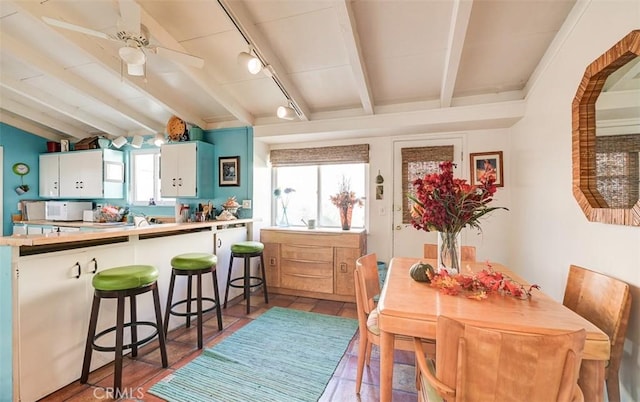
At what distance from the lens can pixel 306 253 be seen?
11.7 feet

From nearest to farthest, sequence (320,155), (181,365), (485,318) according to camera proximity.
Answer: (485,318) → (181,365) → (320,155)

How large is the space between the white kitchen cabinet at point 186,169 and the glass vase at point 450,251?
10.7 ft

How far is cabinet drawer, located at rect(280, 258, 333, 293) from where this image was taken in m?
3.47

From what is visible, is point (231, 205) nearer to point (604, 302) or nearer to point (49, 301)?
point (49, 301)

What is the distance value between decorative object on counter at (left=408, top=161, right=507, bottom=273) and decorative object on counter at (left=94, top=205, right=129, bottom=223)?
4.81 meters

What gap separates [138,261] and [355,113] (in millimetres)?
2802

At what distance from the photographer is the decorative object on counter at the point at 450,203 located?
1.58 meters

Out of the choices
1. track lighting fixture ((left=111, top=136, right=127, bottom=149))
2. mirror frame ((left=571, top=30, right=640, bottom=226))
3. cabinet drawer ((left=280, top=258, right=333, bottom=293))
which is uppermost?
track lighting fixture ((left=111, top=136, right=127, bottom=149))

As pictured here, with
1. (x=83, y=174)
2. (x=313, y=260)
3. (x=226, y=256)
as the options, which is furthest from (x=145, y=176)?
(x=313, y=260)

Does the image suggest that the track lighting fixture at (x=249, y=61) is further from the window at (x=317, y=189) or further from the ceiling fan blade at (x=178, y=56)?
the window at (x=317, y=189)

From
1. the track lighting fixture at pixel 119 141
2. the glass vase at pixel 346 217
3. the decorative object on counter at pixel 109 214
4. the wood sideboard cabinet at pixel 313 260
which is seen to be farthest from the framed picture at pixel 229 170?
the decorative object on counter at pixel 109 214

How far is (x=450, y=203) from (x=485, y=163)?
79.4 inches

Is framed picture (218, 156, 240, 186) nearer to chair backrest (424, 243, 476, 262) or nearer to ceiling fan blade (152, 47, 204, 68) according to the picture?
ceiling fan blade (152, 47, 204, 68)

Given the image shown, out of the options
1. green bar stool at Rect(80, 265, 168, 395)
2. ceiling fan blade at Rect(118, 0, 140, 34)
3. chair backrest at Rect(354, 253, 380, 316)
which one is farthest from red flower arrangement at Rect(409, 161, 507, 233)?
ceiling fan blade at Rect(118, 0, 140, 34)
